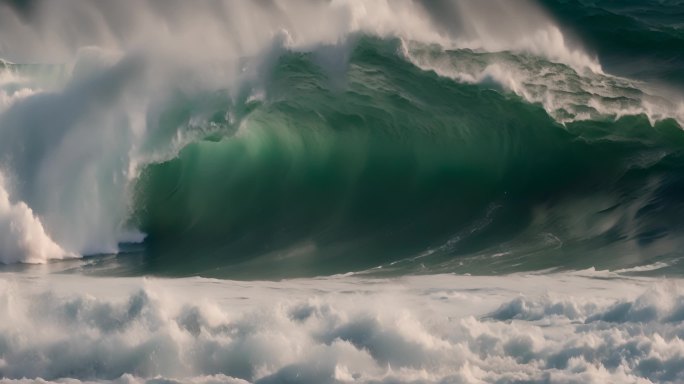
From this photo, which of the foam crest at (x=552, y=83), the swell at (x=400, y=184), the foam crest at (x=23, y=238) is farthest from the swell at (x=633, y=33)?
the foam crest at (x=23, y=238)

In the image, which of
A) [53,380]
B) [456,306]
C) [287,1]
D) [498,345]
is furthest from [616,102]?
[53,380]

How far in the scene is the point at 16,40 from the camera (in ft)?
66.6

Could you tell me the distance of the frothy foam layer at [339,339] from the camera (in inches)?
362

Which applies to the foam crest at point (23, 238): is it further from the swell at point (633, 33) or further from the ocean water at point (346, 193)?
the swell at point (633, 33)

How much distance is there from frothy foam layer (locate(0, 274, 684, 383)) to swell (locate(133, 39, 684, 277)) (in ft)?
8.62

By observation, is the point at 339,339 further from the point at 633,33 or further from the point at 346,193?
the point at 633,33

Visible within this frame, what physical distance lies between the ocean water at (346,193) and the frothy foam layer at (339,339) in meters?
0.02

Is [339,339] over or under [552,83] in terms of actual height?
under

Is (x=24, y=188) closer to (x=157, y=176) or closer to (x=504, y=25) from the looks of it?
(x=157, y=176)

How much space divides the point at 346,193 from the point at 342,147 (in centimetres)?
105

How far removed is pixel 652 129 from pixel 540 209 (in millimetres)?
2858

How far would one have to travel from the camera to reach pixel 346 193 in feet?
50.3

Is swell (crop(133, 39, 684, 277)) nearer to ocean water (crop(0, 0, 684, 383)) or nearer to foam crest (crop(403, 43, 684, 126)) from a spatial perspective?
ocean water (crop(0, 0, 684, 383))

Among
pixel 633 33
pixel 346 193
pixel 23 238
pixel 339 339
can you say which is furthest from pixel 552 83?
pixel 339 339
